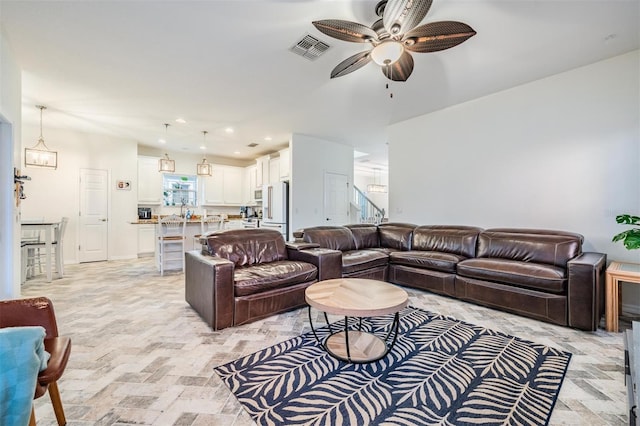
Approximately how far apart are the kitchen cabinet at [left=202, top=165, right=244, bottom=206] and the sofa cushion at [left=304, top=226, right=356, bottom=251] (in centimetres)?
479

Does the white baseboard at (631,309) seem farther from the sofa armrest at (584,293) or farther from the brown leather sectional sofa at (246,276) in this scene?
the brown leather sectional sofa at (246,276)

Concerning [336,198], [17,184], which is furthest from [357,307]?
[336,198]

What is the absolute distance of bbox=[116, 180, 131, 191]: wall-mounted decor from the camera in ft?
20.7

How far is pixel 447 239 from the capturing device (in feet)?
13.3

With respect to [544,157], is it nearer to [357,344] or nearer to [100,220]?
[357,344]

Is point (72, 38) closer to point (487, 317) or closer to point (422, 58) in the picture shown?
point (422, 58)

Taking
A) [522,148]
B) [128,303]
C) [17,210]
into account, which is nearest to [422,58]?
[522,148]

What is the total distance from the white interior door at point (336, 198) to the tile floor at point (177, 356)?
11.0 ft

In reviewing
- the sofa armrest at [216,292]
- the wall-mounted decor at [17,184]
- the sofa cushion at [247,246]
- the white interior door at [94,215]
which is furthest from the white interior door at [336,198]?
the white interior door at [94,215]

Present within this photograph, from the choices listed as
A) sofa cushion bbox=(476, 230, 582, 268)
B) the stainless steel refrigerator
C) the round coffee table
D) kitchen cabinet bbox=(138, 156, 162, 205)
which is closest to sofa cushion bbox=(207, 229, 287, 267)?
the round coffee table

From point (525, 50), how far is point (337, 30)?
2336mm

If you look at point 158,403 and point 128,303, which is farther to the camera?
point 128,303

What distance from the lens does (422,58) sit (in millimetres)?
3051

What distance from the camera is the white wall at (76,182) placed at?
5.41m
